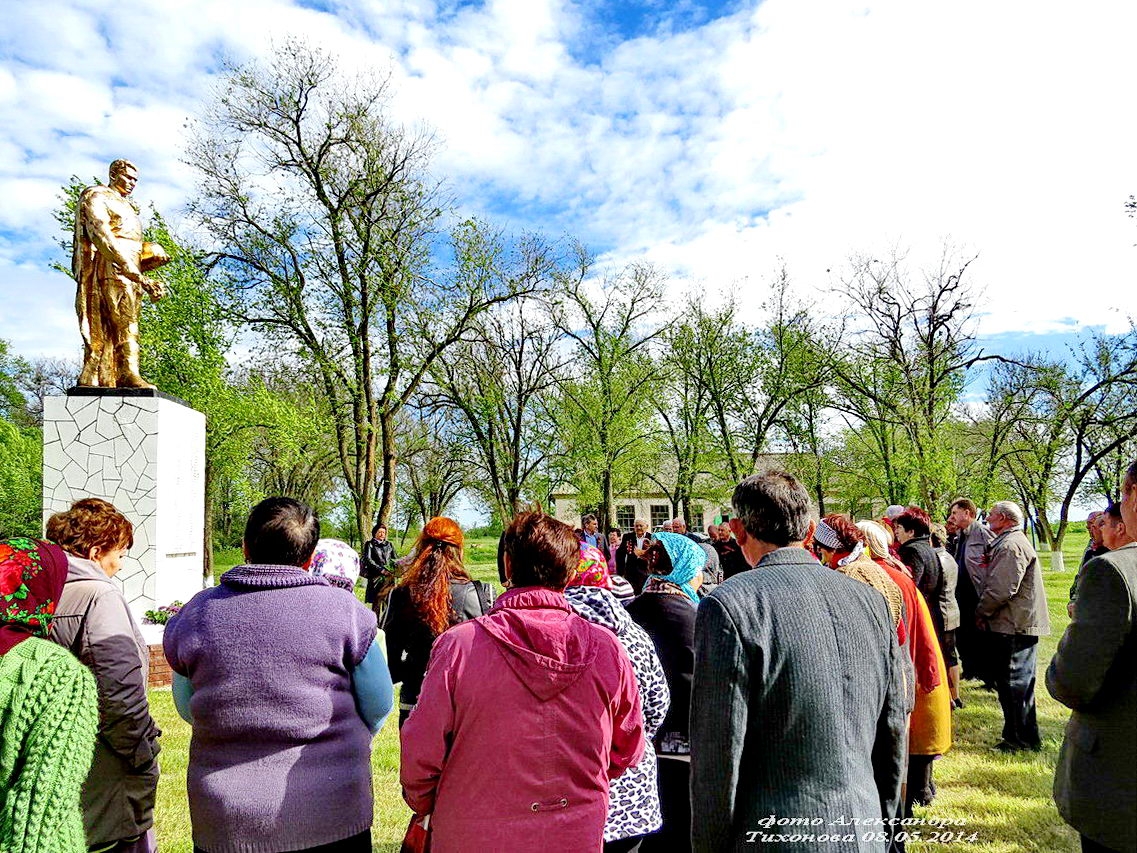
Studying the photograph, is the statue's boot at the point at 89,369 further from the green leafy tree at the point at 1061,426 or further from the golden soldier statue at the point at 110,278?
the green leafy tree at the point at 1061,426

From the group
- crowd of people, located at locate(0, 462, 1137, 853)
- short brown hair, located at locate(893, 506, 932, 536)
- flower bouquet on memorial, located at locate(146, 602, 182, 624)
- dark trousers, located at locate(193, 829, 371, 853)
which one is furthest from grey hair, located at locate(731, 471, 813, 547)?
flower bouquet on memorial, located at locate(146, 602, 182, 624)

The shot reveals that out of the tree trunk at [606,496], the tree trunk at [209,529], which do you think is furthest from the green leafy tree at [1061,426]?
the tree trunk at [209,529]

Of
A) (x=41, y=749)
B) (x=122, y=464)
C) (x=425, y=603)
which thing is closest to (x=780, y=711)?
(x=41, y=749)

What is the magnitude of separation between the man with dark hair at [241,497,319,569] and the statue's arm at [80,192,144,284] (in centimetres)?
710

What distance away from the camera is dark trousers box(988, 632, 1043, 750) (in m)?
6.15

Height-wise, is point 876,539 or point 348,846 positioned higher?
point 876,539

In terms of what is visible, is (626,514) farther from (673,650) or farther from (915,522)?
(673,650)

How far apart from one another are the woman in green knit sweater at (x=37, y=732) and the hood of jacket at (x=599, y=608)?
4.82ft

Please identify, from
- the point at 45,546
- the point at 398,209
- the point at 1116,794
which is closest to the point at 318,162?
the point at 398,209

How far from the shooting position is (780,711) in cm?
203

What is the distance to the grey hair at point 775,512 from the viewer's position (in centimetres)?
229

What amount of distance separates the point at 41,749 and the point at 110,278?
799 centimetres

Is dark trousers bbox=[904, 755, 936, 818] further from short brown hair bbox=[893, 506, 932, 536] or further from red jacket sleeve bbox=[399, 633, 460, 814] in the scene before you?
red jacket sleeve bbox=[399, 633, 460, 814]

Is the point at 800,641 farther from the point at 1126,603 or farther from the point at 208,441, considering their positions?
the point at 208,441
